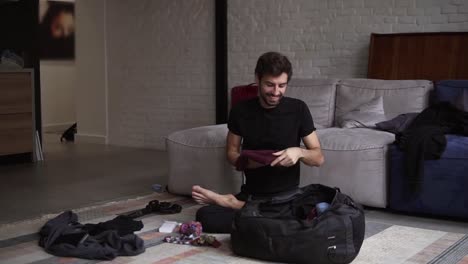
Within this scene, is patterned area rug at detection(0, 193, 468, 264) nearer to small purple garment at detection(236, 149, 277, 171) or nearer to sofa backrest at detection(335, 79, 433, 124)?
small purple garment at detection(236, 149, 277, 171)

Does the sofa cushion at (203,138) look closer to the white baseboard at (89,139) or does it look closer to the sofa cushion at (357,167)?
the sofa cushion at (357,167)

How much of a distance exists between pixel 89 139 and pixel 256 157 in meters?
5.55

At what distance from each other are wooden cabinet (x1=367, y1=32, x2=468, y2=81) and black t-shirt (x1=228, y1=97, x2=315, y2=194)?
7.67ft

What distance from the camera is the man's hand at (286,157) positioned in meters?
3.26

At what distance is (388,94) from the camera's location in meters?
5.15

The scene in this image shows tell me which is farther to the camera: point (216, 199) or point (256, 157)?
point (216, 199)

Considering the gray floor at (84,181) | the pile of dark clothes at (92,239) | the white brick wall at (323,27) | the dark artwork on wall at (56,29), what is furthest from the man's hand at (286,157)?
the dark artwork on wall at (56,29)

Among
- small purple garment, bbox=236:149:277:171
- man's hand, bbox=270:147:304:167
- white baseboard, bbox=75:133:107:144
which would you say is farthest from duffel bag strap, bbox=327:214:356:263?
white baseboard, bbox=75:133:107:144

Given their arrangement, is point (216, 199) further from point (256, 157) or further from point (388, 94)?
point (388, 94)

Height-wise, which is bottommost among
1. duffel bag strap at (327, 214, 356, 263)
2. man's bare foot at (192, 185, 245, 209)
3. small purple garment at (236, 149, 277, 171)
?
duffel bag strap at (327, 214, 356, 263)

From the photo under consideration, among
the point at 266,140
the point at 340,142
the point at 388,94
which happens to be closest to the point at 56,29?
the point at 388,94

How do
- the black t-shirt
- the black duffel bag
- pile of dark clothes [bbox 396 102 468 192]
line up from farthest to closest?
1. pile of dark clothes [bbox 396 102 468 192]
2. the black t-shirt
3. the black duffel bag

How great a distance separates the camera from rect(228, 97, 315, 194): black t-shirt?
3.56 metres

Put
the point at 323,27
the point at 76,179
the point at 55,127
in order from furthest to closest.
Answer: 1. the point at 55,127
2. the point at 323,27
3. the point at 76,179
